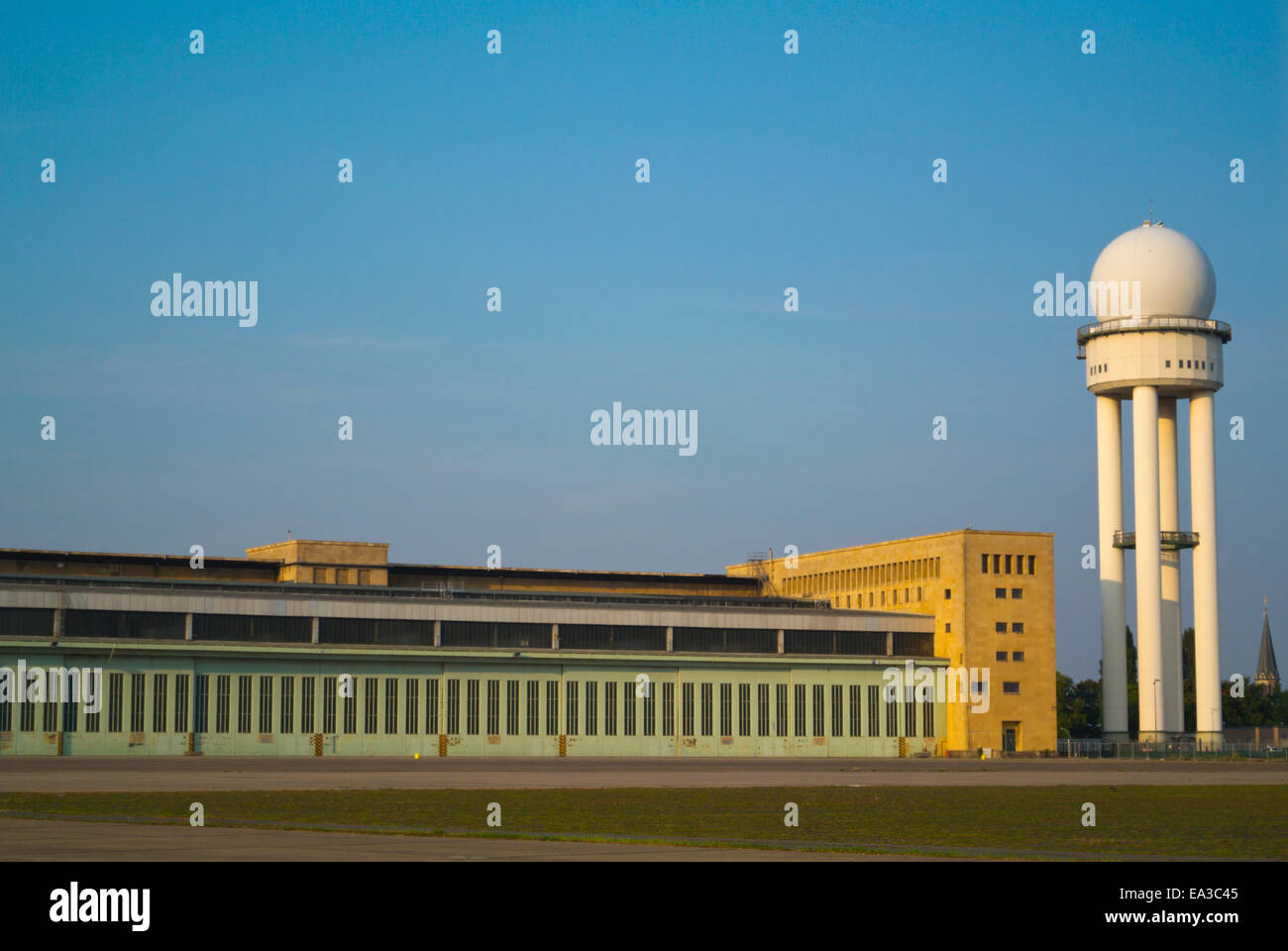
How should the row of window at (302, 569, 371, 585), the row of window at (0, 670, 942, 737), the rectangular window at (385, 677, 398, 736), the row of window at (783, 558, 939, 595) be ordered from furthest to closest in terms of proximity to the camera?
the row of window at (783, 558, 939, 595), the row of window at (302, 569, 371, 585), the rectangular window at (385, 677, 398, 736), the row of window at (0, 670, 942, 737)

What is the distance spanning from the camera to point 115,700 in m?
91.8

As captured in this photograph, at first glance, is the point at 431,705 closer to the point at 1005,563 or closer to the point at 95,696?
the point at 95,696

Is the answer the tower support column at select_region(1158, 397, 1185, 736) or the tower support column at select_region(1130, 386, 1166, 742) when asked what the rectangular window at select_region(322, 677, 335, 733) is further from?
the tower support column at select_region(1158, 397, 1185, 736)

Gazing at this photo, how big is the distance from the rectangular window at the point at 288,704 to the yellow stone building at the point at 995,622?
4730 cm

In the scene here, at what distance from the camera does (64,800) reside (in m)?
35.5

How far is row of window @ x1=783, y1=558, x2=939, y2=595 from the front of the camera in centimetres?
12369

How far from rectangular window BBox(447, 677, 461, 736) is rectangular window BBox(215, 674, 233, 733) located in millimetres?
13828

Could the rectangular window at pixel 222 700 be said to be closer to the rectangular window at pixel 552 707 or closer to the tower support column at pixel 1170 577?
the rectangular window at pixel 552 707

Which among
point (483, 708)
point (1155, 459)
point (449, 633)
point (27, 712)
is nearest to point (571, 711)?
point (483, 708)

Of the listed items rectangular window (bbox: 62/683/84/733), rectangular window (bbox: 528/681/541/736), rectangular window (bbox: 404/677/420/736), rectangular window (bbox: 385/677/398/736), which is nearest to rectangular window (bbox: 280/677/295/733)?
rectangular window (bbox: 385/677/398/736)

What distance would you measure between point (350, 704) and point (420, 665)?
5319mm
